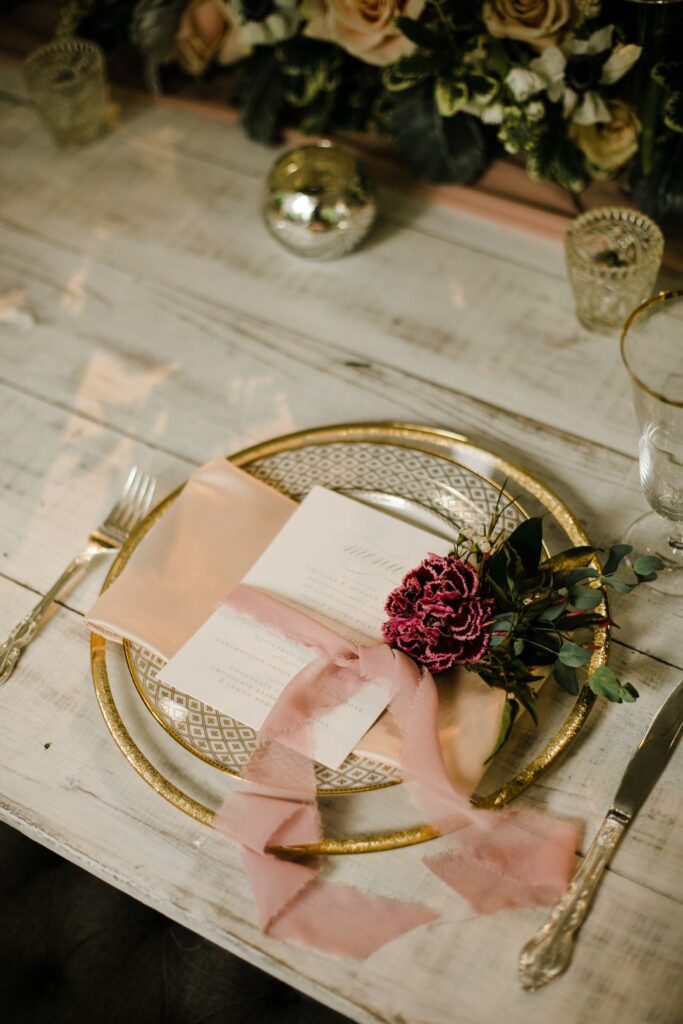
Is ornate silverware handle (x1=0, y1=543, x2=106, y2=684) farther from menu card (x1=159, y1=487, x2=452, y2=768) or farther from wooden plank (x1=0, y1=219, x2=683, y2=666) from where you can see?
menu card (x1=159, y1=487, x2=452, y2=768)

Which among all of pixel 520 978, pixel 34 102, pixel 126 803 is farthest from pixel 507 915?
pixel 34 102

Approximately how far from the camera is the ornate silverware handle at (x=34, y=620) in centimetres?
78

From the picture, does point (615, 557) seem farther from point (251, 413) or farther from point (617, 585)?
point (251, 413)

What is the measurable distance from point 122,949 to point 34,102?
3.32 feet

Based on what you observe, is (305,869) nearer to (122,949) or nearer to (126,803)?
(126,803)

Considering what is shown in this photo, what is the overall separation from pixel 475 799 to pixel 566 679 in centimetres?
10

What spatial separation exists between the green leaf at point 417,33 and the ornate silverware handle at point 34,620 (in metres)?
0.60

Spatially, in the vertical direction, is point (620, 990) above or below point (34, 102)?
below

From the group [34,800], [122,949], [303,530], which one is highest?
[303,530]

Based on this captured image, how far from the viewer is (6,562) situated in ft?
2.81

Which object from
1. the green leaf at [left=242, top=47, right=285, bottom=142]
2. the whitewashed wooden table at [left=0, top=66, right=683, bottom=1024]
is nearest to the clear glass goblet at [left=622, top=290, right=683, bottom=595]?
the whitewashed wooden table at [left=0, top=66, right=683, bottom=1024]

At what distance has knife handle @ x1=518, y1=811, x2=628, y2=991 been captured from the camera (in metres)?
0.59

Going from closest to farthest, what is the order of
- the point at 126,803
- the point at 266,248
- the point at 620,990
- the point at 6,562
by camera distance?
the point at 620,990, the point at 126,803, the point at 6,562, the point at 266,248

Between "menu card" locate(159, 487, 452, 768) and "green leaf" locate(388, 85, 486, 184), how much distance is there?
1.63 feet
